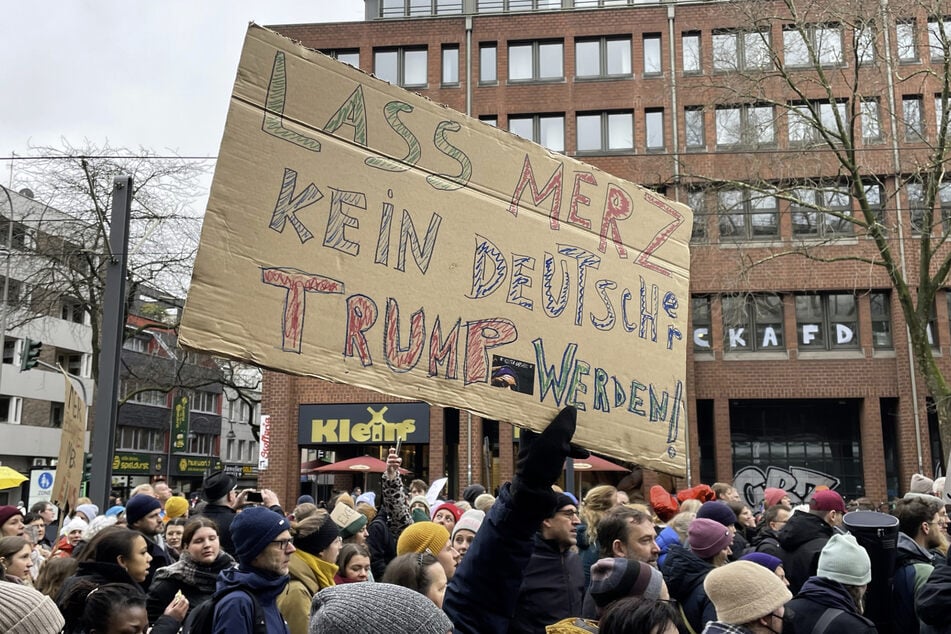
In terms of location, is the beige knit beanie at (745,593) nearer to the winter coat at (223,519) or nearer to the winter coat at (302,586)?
the winter coat at (302,586)

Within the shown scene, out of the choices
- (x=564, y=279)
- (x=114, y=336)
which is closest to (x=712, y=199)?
(x=114, y=336)

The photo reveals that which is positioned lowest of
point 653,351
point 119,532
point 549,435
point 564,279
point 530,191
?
point 119,532

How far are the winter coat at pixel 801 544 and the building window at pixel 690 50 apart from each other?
2518 cm

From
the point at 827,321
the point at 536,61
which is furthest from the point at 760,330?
the point at 536,61

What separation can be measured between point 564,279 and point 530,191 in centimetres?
36

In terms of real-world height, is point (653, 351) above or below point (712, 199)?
below

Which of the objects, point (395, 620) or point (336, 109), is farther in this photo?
point (336, 109)

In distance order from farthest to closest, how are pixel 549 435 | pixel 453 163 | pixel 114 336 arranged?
pixel 114 336 → pixel 453 163 → pixel 549 435

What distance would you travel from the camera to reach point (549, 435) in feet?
8.30

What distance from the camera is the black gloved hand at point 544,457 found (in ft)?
7.64

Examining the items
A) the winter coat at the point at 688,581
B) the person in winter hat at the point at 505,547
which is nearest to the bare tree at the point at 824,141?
the winter coat at the point at 688,581

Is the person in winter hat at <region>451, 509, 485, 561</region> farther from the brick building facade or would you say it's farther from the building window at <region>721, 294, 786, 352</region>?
the building window at <region>721, 294, 786, 352</region>

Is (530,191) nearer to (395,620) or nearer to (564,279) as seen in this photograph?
(564,279)

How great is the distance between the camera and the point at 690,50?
2966 cm
